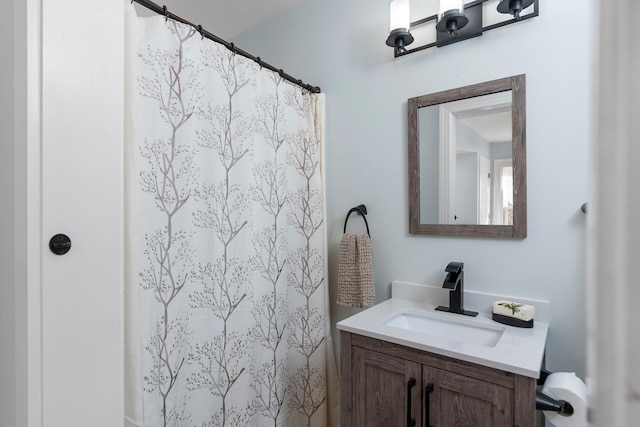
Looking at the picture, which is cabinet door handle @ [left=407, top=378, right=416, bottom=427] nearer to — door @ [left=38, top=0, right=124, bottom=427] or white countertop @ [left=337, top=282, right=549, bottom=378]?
white countertop @ [left=337, top=282, right=549, bottom=378]

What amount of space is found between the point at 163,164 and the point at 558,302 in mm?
1477

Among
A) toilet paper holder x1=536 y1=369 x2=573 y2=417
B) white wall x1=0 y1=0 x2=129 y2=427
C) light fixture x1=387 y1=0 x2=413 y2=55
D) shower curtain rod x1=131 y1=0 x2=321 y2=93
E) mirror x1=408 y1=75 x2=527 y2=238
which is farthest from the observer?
light fixture x1=387 y1=0 x2=413 y2=55

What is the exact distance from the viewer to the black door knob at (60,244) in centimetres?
65

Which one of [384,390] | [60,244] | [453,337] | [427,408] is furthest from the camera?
[453,337]

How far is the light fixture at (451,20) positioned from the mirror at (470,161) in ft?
0.72

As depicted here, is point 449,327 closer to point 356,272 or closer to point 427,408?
point 427,408

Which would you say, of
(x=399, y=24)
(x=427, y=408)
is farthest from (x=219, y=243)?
(x=399, y=24)

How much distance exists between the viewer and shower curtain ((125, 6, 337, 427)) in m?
0.97

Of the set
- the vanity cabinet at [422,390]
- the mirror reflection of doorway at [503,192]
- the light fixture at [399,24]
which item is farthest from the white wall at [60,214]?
the mirror reflection of doorway at [503,192]

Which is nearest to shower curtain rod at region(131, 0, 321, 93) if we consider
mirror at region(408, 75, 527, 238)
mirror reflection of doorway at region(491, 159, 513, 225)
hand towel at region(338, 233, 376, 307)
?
mirror at region(408, 75, 527, 238)

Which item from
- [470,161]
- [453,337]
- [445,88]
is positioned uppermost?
[445,88]

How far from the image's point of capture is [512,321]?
1.17m

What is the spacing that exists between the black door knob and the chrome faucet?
1207mm

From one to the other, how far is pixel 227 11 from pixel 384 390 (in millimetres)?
2176
